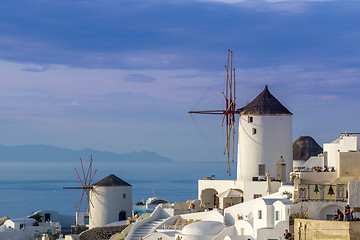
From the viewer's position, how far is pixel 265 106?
4759 centimetres

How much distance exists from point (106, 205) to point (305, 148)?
12.3m

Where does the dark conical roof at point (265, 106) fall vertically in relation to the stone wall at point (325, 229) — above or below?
above

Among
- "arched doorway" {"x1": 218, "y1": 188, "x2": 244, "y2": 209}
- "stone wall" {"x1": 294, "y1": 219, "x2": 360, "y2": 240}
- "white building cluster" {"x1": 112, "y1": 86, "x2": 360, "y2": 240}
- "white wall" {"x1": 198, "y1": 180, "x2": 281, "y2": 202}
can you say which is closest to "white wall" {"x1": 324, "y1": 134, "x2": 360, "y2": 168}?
"white building cluster" {"x1": 112, "y1": 86, "x2": 360, "y2": 240}

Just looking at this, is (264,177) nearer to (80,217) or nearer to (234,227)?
(234,227)

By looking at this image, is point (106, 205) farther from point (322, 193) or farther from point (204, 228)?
point (322, 193)

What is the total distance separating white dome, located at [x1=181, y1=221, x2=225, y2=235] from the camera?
39.6m

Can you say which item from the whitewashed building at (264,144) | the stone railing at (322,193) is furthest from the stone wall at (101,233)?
the stone railing at (322,193)

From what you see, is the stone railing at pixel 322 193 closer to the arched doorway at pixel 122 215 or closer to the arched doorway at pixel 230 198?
the arched doorway at pixel 230 198

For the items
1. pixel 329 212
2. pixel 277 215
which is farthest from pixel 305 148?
pixel 329 212

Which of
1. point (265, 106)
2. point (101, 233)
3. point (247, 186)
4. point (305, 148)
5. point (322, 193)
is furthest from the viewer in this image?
point (305, 148)

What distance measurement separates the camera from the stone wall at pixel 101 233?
46.9m

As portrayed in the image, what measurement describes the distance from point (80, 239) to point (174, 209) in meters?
5.78

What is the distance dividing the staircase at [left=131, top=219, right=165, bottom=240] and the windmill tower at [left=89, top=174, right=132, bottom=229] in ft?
21.1

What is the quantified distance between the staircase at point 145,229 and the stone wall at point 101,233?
284 cm
